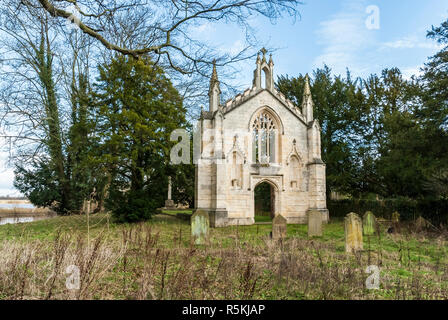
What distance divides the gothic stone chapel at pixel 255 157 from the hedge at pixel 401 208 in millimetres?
4455

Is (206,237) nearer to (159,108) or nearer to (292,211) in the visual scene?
(159,108)

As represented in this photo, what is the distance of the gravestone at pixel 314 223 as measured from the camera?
38.0ft

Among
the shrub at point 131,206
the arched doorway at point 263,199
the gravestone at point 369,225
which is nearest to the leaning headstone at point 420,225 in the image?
the gravestone at point 369,225

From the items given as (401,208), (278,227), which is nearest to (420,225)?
(401,208)

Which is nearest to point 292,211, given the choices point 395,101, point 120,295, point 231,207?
point 231,207

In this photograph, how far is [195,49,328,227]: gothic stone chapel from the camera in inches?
679

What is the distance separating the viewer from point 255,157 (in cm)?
1862

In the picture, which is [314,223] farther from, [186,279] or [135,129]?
[135,129]

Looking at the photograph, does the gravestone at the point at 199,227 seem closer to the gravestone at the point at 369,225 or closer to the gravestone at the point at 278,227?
the gravestone at the point at 278,227

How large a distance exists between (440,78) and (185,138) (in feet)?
42.1

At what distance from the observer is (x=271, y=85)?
1931 cm

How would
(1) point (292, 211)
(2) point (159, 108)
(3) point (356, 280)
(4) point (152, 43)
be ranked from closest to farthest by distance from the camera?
(3) point (356, 280) → (4) point (152, 43) → (2) point (159, 108) → (1) point (292, 211)

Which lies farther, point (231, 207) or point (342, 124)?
point (342, 124)

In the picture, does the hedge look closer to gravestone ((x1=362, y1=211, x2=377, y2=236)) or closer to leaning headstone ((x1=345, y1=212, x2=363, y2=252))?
gravestone ((x1=362, y1=211, x2=377, y2=236))
